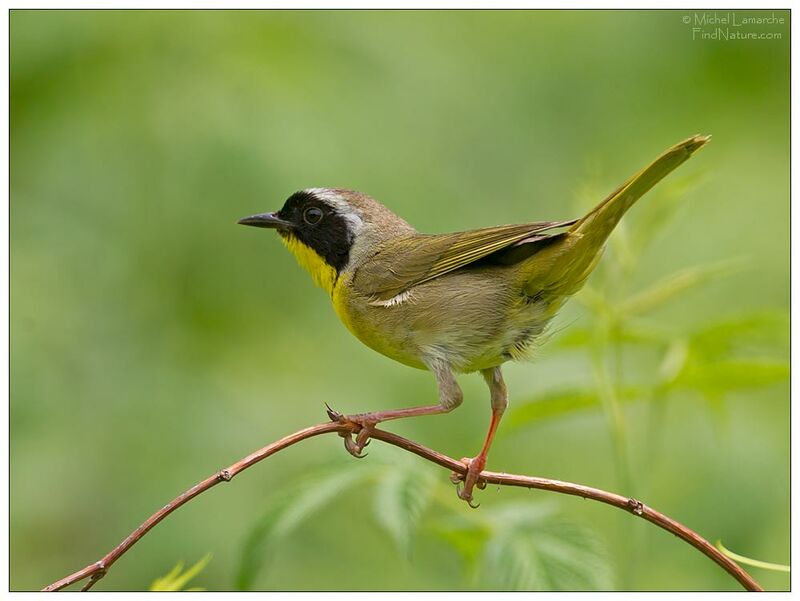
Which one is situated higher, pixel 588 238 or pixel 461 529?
pixel 588 238

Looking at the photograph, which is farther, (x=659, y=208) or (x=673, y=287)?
(x=659, y=208)

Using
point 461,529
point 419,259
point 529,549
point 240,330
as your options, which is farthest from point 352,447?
point 240,330

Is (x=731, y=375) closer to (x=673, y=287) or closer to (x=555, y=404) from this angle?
(x=673, y=287)

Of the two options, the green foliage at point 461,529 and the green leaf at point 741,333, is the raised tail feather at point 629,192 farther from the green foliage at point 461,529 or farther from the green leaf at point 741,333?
the green foliage at point 461,529

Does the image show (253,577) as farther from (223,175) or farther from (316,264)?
(223,175)

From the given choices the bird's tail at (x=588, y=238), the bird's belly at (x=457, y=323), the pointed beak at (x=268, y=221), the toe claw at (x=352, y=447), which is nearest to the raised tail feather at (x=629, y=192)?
the bird's tail at (x=588, y=238)

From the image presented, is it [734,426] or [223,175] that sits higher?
[223,175]

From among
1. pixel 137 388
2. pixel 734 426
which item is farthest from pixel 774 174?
pixel 137 388
